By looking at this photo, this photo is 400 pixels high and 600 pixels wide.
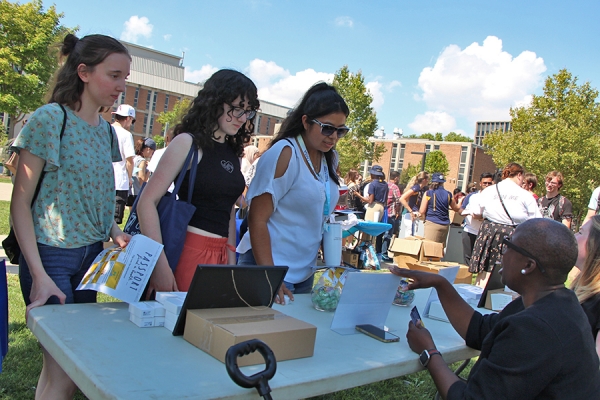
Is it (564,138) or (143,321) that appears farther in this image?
(564,138)

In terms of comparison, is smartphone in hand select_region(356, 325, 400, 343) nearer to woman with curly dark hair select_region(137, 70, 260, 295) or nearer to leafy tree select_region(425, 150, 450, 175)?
woman with curly dark hair select_region(137, 70, 260, 295)

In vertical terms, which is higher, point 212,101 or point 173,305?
point 212,101

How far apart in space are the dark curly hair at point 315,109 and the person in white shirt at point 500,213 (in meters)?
3.90

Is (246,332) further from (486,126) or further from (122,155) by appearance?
(486,126)

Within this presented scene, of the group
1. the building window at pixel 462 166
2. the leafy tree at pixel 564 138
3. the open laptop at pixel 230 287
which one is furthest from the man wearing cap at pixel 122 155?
the building window at pixel 462 166

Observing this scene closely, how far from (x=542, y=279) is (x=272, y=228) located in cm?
125

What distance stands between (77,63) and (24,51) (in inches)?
1126

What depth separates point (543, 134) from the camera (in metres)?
23.8

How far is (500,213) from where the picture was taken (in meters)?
5.89

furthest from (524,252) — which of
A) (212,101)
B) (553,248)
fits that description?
(212,101)

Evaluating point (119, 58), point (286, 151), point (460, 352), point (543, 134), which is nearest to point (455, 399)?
point (460, 352)

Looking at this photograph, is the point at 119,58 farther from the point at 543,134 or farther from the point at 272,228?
the point at 543,134

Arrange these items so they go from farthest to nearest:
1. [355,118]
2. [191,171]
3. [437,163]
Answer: [437,163]
[355,118]
[191,171]

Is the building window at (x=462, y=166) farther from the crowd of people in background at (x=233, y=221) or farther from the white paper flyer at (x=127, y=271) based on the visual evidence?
the white paper flyer at (x=127, y=271)
